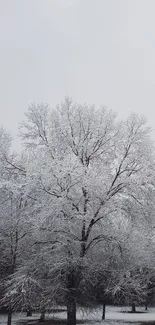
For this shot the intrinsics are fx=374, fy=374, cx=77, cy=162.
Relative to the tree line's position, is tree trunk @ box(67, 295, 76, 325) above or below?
below

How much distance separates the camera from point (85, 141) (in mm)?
19359

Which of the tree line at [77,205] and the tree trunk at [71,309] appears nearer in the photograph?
the tree line at [77,205]

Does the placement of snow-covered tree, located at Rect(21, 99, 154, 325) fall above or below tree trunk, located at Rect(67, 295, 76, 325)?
above

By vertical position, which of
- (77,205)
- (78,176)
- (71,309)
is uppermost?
(78,176)

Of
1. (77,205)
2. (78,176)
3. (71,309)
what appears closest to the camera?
(78,176)

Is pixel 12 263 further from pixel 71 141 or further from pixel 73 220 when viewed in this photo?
pixel 71 141

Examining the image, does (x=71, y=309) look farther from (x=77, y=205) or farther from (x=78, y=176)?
(x=78, y=176)

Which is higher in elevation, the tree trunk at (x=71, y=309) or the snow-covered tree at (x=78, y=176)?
the snow-covered tree at (x=78, y=176)

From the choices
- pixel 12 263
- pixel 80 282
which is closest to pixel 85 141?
pixel 80 282

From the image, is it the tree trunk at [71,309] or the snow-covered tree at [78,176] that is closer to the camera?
the snow-covered tree at [78,176]

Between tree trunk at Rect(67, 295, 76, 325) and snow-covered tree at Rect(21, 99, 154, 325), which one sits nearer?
snow-covered tree at Rect(21, 99, 154, 325)

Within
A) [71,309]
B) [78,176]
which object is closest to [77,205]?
[78,176]

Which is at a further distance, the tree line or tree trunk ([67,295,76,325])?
tree trunk ([67,295,76,325])

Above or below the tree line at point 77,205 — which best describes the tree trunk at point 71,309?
below
